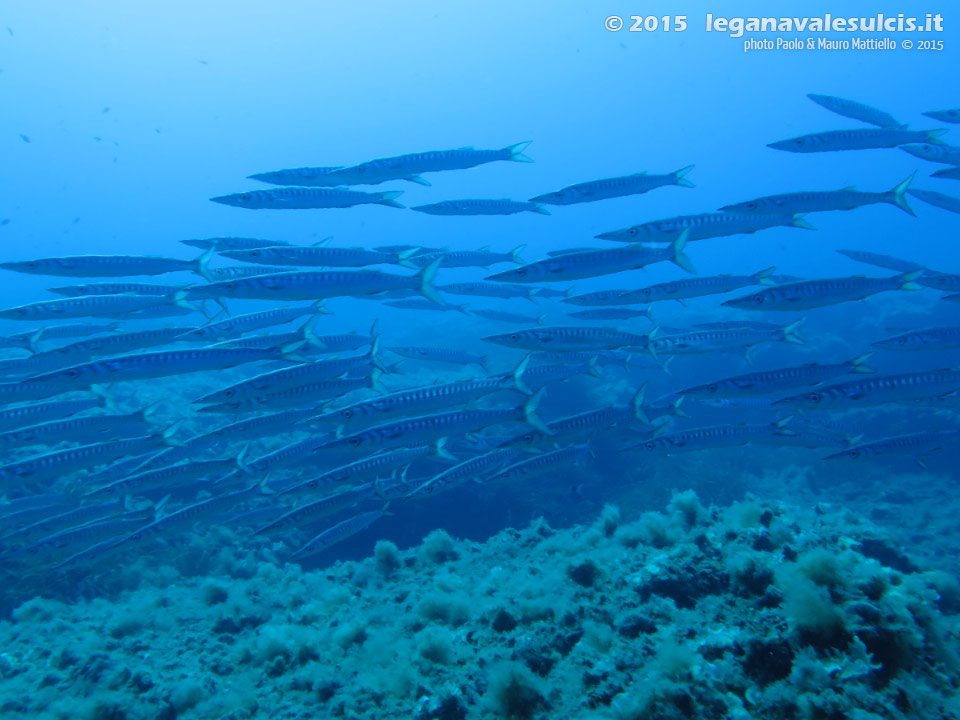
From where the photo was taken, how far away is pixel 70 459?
23.0ft

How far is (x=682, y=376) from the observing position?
20.0 metres

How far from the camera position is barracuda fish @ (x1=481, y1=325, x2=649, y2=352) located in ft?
22.1

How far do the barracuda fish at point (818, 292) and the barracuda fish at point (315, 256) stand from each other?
5198 millimetres

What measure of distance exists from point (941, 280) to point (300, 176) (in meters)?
11.6

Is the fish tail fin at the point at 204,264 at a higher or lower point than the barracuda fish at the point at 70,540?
higher

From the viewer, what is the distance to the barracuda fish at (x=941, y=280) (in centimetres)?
820

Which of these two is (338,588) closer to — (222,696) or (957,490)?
(222,696)

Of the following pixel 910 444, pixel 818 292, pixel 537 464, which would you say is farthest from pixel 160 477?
pixel 910 444

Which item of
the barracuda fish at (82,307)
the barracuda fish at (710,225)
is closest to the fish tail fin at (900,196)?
the barracuda fish at (710,225)

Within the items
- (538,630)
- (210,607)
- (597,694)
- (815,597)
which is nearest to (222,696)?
(210,607)

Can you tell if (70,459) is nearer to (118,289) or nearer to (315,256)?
(118,289)

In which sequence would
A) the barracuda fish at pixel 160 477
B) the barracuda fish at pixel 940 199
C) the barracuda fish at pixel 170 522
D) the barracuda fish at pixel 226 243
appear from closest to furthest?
the barracuda fish at pixel 170 522
the barracuda fish at pixel 160 477
the barracuda fish at pixel 226 243
the barracuda fish at pixel 940 199

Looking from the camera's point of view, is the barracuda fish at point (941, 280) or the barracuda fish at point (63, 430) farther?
the barracuda fish at point (941, 280)

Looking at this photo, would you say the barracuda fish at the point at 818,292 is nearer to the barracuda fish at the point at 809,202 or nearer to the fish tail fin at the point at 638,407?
the barracuda fish at the point at 809,202
